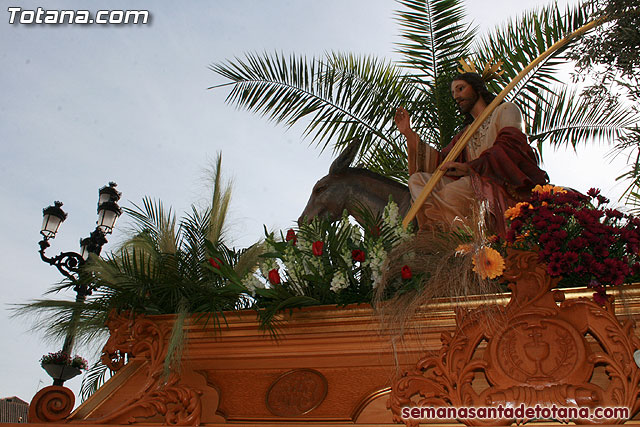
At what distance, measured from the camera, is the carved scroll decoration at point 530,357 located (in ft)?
11.2

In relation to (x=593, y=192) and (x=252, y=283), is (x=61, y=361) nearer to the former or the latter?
(x=252, y=283)

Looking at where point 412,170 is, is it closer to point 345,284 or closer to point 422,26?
point 345,284

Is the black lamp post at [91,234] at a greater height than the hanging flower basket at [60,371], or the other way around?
the black lamp post at [91,234]

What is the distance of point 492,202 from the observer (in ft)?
16.1

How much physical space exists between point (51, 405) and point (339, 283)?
1.98m

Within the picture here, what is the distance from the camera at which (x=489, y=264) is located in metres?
3.79

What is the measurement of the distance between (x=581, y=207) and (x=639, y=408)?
1.32 metres

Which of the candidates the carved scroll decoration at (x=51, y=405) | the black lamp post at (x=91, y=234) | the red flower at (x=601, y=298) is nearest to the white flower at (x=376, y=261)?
the red flower at (x=601, y=298)

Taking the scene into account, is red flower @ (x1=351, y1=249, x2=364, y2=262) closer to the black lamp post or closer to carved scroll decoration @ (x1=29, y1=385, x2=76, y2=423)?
carved scroll decoration @ (x1=29, y1=385, x2=76, y2=423)

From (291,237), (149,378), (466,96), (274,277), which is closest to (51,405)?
(149,378)

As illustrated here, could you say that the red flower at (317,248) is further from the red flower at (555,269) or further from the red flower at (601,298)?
the red flower at (601,298)

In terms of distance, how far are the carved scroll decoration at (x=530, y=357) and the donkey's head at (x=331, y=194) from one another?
2.79 m

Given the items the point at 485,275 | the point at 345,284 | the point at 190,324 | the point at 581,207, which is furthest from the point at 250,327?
the point at 581,207

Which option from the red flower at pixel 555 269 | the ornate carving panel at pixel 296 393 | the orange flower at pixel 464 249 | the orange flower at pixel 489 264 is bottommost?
the ornate carving panel at pixel 296 393
